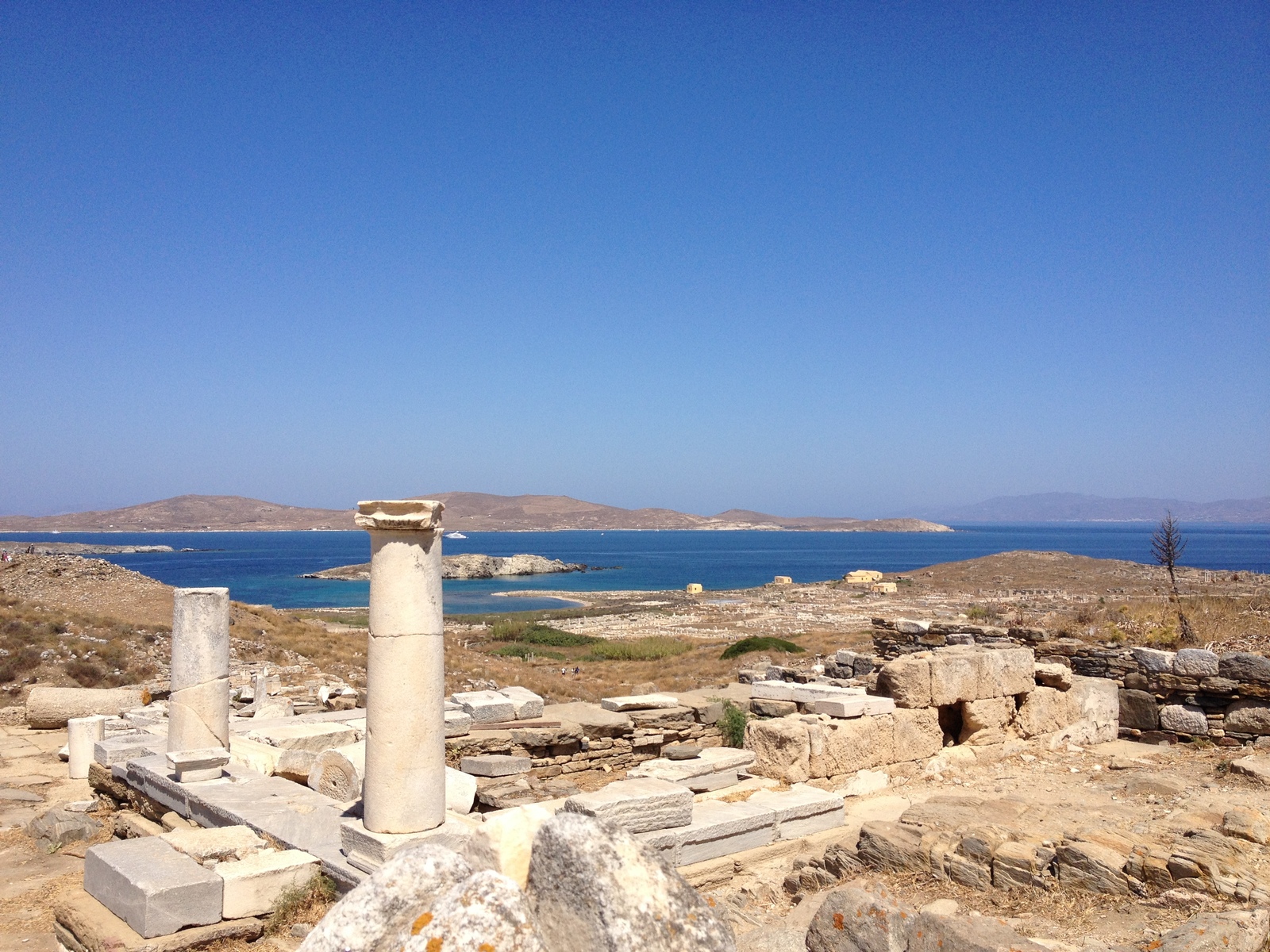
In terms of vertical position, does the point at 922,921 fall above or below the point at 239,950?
above

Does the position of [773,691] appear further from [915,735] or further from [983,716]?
[983,716]

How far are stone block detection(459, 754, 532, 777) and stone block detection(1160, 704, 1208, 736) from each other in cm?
820

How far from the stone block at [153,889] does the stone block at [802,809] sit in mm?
4327

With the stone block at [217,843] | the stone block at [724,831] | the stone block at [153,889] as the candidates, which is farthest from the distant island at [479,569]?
the stone block at [724,831]

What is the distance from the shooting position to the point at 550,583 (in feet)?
255

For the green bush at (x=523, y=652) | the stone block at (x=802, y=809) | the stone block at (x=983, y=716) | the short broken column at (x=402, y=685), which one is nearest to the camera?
the short broken column at (x=402, y=685)

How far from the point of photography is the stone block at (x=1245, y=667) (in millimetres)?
10273

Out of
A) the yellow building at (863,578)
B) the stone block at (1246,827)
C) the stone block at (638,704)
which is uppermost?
the stone block at (1246,827)

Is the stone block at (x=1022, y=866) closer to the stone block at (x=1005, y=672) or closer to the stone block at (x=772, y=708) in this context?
the stone block at (x=1005, y=672)

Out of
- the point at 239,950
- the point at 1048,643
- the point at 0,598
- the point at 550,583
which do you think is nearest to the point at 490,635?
the point at 0,598

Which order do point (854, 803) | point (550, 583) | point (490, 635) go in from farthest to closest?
1. point (550, 583)
2. point (490, 635)
3. point (854, 803)

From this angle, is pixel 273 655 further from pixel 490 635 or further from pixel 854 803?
pixel 854 803

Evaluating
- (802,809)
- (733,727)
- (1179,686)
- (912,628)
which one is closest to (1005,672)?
(1179,686)

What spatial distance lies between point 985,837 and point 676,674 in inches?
576
